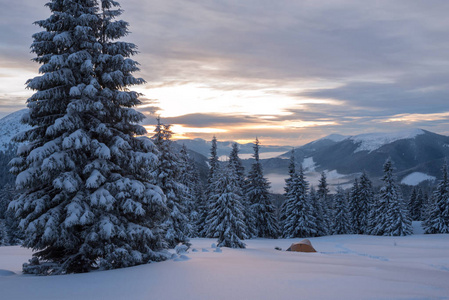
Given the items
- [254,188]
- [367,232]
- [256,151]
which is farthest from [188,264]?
[367,232]

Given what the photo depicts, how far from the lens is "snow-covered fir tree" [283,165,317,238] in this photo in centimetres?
4978

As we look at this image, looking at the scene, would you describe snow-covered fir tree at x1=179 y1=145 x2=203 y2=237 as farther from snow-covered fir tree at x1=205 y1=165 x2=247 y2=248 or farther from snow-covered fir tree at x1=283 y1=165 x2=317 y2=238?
snow-covered fir tree at x1=283 y1=165 x2=317 y2=238

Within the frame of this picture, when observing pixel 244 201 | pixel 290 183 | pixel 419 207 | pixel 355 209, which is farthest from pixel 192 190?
pixel 419 207

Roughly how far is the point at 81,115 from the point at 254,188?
38.5 metres

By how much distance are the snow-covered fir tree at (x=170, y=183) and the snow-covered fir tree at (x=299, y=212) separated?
28.0m

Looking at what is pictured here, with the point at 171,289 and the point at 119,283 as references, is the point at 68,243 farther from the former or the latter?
the point at 171,289

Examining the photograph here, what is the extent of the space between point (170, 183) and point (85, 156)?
493 inches

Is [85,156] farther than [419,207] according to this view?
No

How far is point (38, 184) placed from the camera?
39.5ft

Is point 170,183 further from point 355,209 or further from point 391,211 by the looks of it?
point 355,209

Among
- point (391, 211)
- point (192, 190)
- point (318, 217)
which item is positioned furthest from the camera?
point (318, 217)

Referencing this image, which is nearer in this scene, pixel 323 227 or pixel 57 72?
pixel 57 72

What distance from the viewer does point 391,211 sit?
50.4m

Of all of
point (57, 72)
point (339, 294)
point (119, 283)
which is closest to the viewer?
point (339, 294)
